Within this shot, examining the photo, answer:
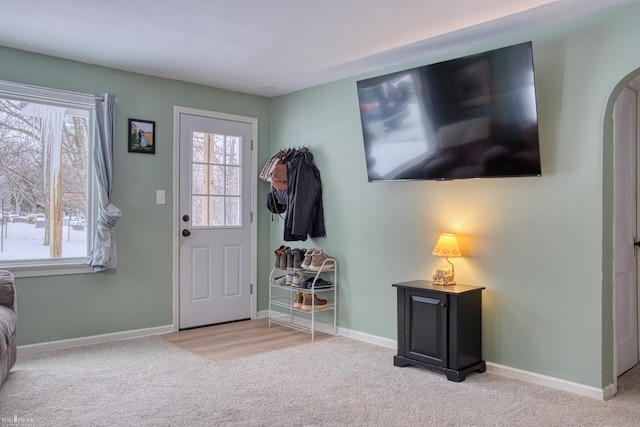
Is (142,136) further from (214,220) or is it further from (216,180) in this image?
(214,220)

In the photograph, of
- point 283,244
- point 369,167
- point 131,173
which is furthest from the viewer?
point 283,244

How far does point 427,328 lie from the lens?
336cm

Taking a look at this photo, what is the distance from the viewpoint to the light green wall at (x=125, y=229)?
3830 mm

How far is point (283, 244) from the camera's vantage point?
5.08 meters

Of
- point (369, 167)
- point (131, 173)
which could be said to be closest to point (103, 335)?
point (131, 173)

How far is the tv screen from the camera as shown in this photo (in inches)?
119

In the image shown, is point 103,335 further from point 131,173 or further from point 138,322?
point 131,173

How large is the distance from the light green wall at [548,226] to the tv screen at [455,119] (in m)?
0.20

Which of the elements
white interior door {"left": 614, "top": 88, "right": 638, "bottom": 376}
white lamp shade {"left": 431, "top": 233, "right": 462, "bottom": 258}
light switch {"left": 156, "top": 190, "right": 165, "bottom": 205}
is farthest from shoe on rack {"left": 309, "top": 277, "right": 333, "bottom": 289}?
white interior door {"left": 614, "top": 88, "right": 638, "bottom": 376}

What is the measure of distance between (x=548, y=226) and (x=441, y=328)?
36.8 inches

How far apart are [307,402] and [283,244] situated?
7.83 feet

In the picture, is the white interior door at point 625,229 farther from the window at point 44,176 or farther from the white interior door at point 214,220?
the window at point 44,176

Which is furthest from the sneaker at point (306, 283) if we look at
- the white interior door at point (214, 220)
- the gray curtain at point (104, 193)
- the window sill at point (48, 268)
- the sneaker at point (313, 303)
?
the window sill at point (48, 268)

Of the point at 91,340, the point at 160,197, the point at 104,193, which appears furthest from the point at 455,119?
the point at 91,340
